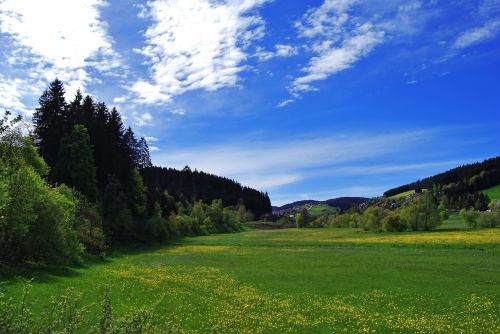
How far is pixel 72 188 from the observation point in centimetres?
6712

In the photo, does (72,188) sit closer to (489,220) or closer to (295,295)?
(295,295)

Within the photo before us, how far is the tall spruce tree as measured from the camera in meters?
84.4

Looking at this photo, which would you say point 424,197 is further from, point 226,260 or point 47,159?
point 47,159

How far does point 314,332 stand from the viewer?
2211cm

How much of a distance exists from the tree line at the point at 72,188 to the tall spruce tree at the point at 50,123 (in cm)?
18

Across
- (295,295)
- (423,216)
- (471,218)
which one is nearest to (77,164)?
(295,295)

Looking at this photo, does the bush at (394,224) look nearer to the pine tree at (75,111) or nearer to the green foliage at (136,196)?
the green foliage at (136,196)

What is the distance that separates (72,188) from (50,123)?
2569 centimetres

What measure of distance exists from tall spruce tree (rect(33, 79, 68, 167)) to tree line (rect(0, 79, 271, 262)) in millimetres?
181

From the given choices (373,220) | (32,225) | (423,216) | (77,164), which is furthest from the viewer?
(373,220)

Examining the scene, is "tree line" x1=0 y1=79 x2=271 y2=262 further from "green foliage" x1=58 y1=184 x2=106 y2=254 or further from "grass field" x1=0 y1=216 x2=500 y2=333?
"grass field" x1=0 y1=216 x2=500 y2=333

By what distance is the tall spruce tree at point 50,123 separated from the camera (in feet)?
277

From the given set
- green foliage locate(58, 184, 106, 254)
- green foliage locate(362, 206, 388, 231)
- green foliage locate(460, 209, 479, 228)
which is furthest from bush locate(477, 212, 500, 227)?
green foliage locate(58, 184, 106, 254)

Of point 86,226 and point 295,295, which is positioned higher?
point 86,226
